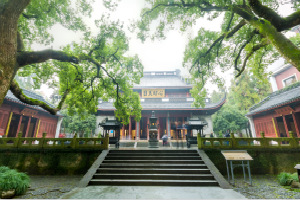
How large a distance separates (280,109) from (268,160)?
681cm

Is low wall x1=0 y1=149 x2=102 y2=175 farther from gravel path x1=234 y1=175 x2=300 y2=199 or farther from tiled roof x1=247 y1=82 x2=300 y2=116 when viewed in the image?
tiled roof x1=247 y1=82 x2=300 y2=116

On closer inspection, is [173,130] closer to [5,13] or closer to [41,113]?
[41,113]

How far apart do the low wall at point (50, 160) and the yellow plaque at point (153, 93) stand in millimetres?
13710

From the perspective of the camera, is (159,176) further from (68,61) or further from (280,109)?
(280,109)

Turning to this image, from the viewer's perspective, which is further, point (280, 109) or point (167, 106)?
point (167, 106)

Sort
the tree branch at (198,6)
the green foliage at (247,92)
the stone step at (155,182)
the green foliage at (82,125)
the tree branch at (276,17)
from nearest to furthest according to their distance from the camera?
the tree branch at (276,17) < the stone step at (155,182) < the tree branch at (198,6) < the green foliage at (82,125) < the green foliage at (247,92)

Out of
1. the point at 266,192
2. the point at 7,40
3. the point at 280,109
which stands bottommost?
the point at 266,192

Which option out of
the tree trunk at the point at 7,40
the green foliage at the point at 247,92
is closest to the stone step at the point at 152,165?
the tree trunk at the point at 7,40

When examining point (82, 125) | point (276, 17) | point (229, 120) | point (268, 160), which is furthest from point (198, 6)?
point (82, 125)

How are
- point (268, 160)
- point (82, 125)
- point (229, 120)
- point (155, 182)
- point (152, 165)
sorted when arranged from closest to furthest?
1. point (155, 182)
2. point (152, 165)
3. point (268, 160)
4. point (82, 125)
5. point (229, 120)

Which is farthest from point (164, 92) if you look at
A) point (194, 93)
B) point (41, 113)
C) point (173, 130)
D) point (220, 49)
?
point (41, 113)

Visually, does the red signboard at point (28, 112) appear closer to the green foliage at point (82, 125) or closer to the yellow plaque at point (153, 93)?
the green foliage at point (82, 125)

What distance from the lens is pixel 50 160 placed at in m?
7.91

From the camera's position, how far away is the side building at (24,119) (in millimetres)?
11023
